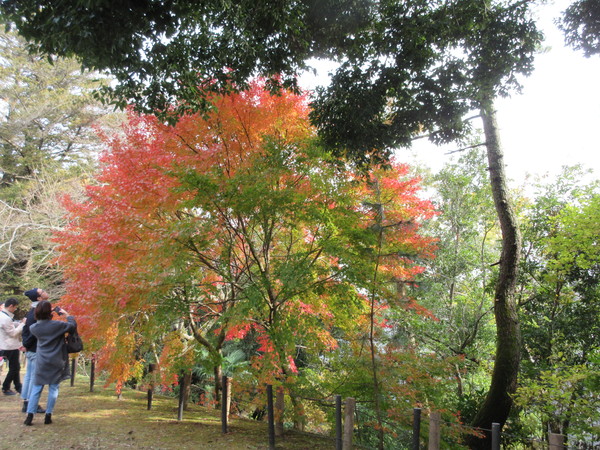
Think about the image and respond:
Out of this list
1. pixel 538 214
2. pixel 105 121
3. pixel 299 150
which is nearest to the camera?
pixel 299 150

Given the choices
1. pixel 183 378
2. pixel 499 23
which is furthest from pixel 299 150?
pixel 183 378

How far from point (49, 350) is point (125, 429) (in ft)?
6.63

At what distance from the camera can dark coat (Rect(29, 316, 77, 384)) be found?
482 cm

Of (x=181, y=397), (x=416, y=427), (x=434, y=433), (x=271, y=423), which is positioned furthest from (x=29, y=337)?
(x=434, y=433)

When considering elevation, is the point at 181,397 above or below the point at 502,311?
below

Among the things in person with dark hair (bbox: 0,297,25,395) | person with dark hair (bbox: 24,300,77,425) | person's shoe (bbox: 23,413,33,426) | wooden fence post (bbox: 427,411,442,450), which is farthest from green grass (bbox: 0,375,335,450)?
wooden fence post (bbox: 427,411,442,450)

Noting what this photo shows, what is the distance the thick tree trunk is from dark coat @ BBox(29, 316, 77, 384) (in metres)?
6.49

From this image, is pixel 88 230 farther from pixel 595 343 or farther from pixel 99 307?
pixel 595 343

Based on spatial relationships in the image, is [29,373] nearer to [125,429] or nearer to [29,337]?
[29,337]

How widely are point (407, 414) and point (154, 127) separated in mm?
6086

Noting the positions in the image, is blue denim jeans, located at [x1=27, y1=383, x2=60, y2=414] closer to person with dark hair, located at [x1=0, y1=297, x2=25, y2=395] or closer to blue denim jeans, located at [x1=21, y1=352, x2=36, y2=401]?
blue denim jeans, located at [x1=21, y1=352, x2=36, y2=401]

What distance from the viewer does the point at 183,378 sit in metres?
7.05

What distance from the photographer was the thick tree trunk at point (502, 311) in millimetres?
6145

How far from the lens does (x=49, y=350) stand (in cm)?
488
